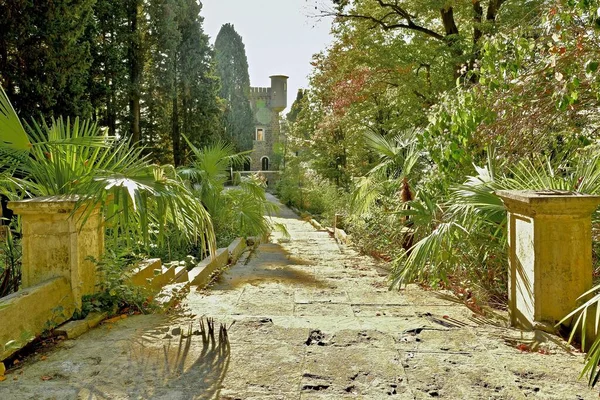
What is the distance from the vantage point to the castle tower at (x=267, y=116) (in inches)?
1714

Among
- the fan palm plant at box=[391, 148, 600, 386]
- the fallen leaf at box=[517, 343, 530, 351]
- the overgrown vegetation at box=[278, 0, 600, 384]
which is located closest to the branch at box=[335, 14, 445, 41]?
the overgrown vegetation at box=[278, 0, 600, 384]

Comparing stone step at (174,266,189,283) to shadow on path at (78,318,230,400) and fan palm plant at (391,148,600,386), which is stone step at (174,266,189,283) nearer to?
shadow on path at (78,318,230,400)

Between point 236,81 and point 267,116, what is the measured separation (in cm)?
864

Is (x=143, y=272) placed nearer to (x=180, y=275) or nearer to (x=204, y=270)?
(x=180, y=275)

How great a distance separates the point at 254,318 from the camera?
348 centimetres

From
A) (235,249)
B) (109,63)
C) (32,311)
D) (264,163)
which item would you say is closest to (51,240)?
(32,311)

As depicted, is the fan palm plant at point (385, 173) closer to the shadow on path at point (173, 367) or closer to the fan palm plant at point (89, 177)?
the fan palm plant at point (89, 177)

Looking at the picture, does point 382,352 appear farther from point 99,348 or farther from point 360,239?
point 360,239

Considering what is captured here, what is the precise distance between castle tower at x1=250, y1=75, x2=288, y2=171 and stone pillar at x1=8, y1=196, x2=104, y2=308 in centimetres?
4039

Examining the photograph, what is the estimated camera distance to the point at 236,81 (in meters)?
35.7

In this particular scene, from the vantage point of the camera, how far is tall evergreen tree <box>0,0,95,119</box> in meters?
10.2

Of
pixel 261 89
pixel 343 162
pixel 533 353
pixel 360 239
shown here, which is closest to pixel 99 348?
pixel 533 353

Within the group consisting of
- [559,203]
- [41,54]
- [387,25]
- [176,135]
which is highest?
[387,25]

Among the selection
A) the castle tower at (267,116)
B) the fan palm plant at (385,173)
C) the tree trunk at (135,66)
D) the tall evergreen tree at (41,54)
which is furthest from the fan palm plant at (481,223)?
the castle tower at (267,116)
